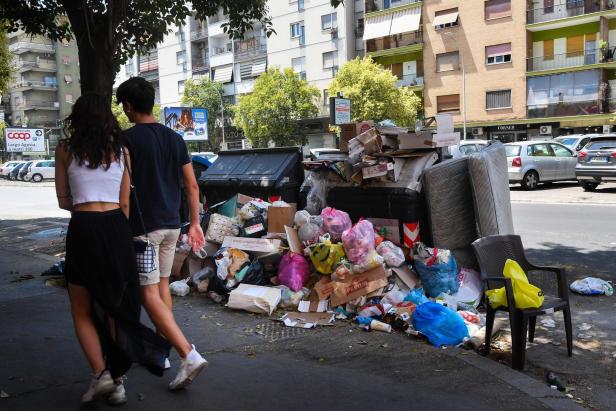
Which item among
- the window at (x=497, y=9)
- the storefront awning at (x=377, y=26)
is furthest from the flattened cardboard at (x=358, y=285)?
the storefront awning at (x=377, y=26)

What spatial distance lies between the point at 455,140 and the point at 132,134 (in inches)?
144

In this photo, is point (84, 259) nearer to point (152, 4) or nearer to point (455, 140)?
point (455, 140)

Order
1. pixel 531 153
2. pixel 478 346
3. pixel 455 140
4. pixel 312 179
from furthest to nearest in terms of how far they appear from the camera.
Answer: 1. pixel 531 153
2. pixel 312 179
3. pixel 455 140
4. pixel 478 346

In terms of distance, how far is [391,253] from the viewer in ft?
17.3

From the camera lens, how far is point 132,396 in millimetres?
3111

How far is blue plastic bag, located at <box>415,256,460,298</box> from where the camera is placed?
5.07 meters

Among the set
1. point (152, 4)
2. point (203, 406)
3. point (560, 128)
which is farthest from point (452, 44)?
point (203, 406)

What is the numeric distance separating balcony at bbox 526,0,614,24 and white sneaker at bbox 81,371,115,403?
1474 inches

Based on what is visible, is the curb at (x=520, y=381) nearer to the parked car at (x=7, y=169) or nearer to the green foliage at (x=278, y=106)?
the green foliage at (x=278, y=106)

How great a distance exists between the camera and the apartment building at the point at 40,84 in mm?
73438

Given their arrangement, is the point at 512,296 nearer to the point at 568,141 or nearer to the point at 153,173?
the point at 153,173

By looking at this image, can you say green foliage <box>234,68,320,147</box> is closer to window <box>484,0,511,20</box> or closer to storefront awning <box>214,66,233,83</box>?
storefront awning <box>214,66,233,83</box>

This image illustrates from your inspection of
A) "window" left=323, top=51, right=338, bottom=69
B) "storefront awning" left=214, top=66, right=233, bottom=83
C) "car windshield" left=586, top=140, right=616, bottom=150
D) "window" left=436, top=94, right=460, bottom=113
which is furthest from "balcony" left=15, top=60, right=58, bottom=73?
"car windshield" left=586, top=140, right=616, bottom=150

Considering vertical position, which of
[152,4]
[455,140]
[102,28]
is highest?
[152,4]
